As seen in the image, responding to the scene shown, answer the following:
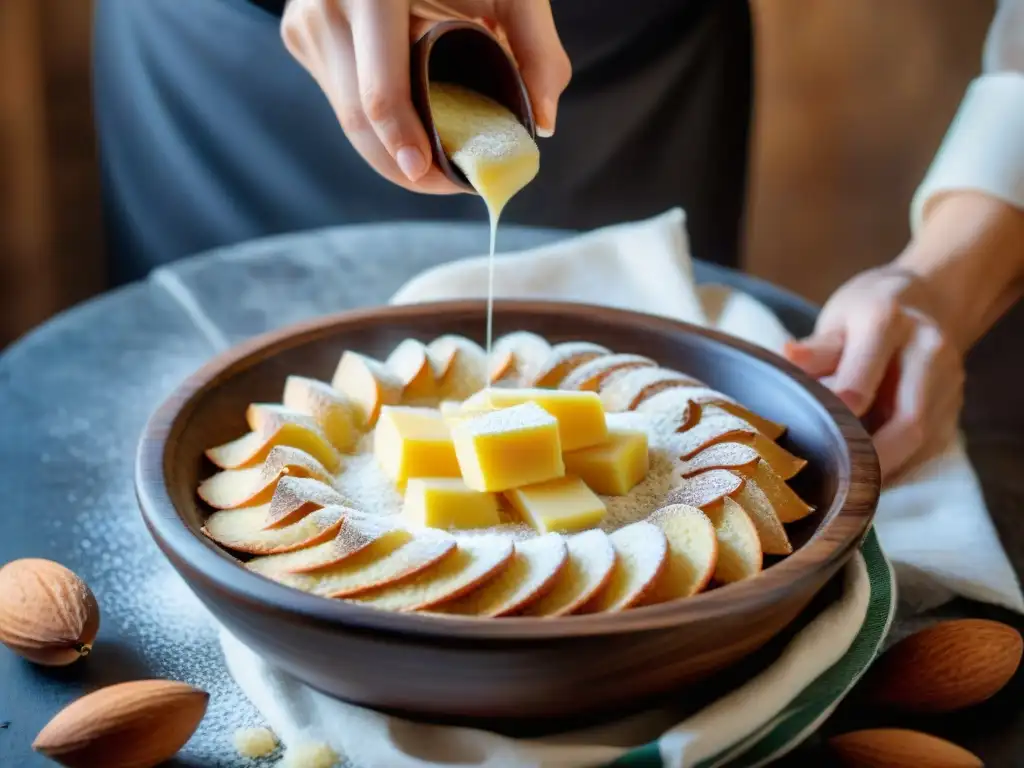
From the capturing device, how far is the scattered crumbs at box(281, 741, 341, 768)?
78cm

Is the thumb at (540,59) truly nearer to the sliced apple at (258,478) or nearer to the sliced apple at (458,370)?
the sliced apple at (458,370)

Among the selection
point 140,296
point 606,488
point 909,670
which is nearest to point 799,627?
point 909,670

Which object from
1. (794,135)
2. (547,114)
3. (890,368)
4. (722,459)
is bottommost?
(794,135)

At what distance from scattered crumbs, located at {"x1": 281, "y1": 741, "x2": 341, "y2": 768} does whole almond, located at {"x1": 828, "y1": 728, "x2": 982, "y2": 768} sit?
1.18 feet

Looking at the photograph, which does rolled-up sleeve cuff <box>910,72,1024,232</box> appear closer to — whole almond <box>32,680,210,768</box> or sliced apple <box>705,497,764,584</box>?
sliced apple <box>705,497,764,584</box>

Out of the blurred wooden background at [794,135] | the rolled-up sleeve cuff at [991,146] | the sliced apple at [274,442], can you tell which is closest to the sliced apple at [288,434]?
the sliced apple at [274,442]

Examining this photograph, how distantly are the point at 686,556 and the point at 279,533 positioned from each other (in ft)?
1.04

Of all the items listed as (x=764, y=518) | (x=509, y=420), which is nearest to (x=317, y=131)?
(x=509, y=420)

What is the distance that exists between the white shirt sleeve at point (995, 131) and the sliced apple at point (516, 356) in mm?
695

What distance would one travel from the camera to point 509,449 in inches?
35.9

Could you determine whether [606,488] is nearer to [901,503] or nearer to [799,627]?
[799,627]

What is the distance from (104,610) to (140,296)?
719 mm

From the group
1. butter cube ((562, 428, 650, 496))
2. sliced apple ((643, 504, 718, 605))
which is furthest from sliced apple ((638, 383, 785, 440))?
sliced apple ((643, 504, 718, 605))

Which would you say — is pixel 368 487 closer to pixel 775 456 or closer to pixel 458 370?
pixel 458 370
